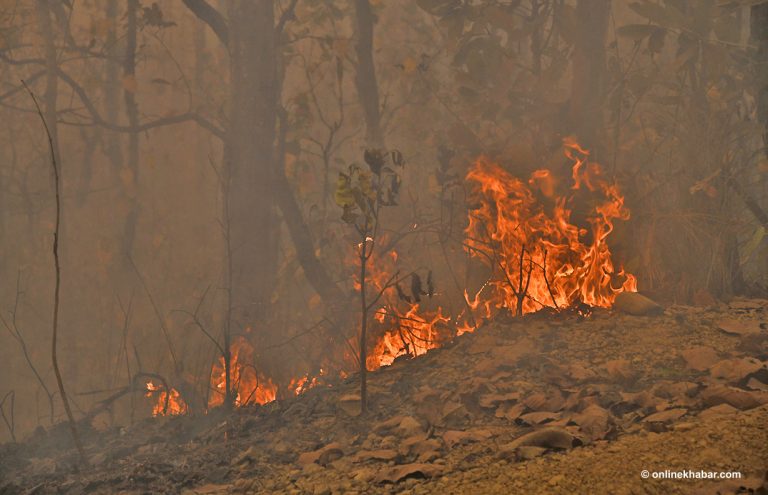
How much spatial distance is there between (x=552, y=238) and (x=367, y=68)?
337cm

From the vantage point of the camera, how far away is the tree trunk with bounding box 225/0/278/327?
254 inches

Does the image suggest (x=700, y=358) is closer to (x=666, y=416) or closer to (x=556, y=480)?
(x=666, y=416)

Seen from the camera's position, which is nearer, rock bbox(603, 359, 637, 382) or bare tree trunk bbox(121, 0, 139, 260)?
rock bbox(603, 359, 637, 382)

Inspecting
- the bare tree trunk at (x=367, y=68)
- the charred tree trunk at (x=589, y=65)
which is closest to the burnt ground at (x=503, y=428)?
the charred tree trunk at (x=589, y=65)

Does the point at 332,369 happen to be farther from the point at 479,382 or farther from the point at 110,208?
the point at 110,208

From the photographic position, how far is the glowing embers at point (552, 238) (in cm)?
503

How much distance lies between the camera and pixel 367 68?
7.64 meters

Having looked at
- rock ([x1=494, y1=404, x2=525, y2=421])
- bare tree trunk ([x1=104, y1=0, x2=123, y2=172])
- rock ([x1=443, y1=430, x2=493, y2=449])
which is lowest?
rock ([x1=443, y1=430, x2=493, y2=449])

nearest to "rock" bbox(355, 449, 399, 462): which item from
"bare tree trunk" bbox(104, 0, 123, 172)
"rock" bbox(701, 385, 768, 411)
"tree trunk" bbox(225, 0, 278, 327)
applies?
"rock" bbox(701, 385, 768, 411)

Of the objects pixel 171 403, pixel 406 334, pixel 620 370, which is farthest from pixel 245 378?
pixel 620 370

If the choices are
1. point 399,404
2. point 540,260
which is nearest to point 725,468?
point 399,404

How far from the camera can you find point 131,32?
8.88 metres

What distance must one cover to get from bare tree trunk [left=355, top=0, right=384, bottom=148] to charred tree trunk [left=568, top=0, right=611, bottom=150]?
2.43 meters

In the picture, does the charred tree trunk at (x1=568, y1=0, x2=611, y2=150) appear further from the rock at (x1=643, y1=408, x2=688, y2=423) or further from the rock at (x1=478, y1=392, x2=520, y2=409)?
the rock at (x1=643, y1=408, x2=688, y2=423)
